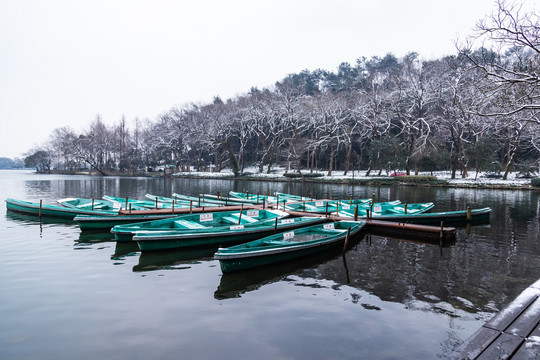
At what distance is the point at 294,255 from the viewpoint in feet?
34.1

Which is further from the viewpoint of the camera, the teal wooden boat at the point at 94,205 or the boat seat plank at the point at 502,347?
the teal wooden boat at the point at 94,205

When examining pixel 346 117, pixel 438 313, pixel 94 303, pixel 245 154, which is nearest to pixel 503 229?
pixel 438 313

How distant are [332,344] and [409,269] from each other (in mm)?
5113

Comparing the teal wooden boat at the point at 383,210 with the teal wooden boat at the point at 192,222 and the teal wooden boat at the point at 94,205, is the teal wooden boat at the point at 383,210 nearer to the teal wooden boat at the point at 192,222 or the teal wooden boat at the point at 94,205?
the teal wooden boat at the point at 192,222

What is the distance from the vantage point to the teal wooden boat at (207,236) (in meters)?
11.1

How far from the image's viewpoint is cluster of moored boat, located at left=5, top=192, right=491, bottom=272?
9.96 metres

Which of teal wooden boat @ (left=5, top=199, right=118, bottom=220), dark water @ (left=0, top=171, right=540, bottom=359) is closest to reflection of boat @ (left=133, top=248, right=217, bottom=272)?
dark water @ (left=0, top=171, right=540, bottom=359)

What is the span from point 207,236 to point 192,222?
2264 millimetres

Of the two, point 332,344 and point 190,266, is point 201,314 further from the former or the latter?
point 190,266

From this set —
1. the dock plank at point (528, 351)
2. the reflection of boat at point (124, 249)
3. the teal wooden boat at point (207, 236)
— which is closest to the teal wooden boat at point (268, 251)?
the teal wooden boat at point (207, 236)

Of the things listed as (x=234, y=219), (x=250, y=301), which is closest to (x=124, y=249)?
(x=234, y=219)

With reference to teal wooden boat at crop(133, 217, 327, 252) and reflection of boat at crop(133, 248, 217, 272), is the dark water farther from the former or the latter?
teal wooden boat at crop(133, 217, 327, 252)

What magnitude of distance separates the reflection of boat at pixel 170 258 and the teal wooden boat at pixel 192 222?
81cm

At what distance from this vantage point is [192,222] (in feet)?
45.7
